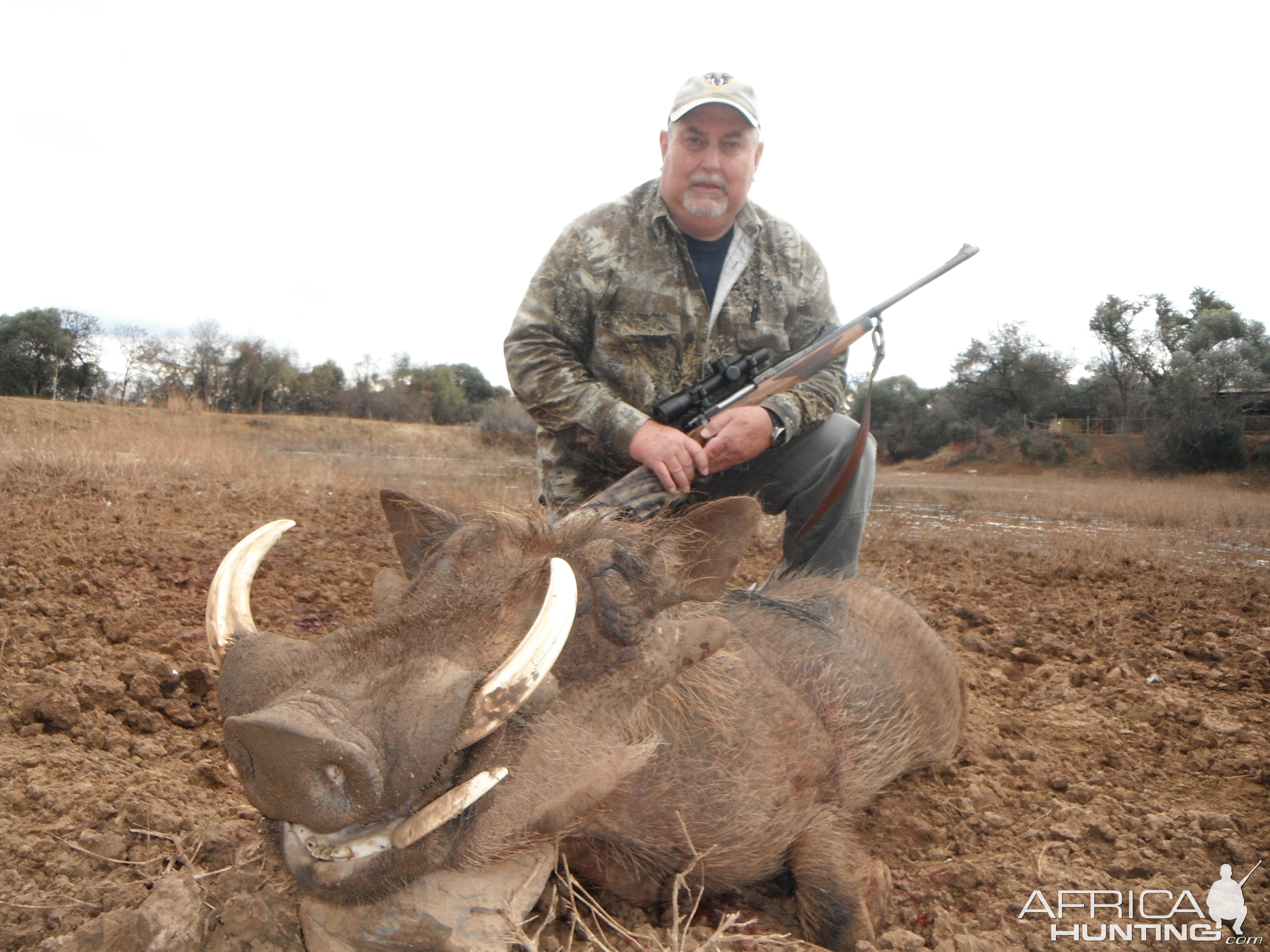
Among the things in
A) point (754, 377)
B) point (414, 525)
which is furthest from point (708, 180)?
point (414, 525)

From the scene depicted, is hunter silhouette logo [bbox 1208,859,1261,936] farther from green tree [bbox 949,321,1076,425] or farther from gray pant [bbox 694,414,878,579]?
green tree [bbox 949,321,1076,425]

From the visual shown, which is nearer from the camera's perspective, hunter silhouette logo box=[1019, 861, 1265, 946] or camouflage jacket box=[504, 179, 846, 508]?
hunter silhouette logo box=[1019, 861, 1265, 946]

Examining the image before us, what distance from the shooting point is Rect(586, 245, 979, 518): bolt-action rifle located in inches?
116

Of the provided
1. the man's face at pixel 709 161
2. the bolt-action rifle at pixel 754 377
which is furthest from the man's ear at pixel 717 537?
the man's face at pixel 709 161

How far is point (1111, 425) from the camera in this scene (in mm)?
9094

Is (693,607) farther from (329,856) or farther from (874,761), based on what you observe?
(329,856)

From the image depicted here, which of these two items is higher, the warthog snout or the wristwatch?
the wristwatch

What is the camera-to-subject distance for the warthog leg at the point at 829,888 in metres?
1.77

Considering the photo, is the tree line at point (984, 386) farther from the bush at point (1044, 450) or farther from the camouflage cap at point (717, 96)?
the camouflage cap at point (717, 96)

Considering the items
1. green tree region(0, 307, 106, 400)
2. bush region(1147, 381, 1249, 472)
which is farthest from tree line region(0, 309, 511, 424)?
bush region(1147, 381, 1249, 472)

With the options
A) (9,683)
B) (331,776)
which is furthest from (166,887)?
(9,683)

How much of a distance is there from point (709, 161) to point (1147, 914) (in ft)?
8.80

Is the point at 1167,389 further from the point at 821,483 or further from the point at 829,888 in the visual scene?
the point at 829,888

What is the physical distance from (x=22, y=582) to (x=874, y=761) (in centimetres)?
342
